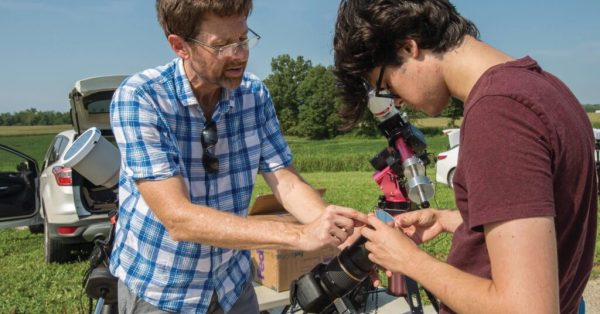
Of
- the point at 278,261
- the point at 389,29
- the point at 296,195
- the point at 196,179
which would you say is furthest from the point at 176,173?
the point at 278,261

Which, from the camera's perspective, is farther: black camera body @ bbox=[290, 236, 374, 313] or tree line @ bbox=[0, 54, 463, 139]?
tree line @ bbox=[0, 54, 463, 139]

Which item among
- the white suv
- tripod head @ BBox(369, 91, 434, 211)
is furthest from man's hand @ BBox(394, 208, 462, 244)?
the white suv

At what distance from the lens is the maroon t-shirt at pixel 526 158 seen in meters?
1.16

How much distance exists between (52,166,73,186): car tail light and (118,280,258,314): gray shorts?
5.06 metres

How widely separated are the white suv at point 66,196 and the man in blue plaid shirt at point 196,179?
4.37 meters

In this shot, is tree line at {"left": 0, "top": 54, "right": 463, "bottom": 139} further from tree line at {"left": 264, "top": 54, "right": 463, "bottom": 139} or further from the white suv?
the white suv

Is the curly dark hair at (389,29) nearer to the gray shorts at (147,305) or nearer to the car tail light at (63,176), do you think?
the gray shorts at (147,305)

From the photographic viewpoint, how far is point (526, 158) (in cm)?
116

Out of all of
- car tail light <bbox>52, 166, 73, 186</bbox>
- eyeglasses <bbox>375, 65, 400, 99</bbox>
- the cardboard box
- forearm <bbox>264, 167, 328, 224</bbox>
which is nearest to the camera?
eyeglasses <bbox>375, 65, 400, 99</bbox>

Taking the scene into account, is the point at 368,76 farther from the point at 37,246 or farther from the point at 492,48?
the point at 37,246

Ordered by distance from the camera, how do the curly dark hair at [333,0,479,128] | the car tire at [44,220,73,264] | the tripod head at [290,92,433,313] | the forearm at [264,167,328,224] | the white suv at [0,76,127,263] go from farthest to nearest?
the car tire at [44,220,73,264] < the white suv at [0,76,127,263] < the tripod head at [290,92,433,313] < the forearm at [264,167,328,224] < the curly dark hair at [333,0,479,128]

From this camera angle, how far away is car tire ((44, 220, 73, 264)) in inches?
282

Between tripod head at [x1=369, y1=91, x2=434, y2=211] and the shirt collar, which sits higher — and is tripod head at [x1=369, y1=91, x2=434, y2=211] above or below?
below

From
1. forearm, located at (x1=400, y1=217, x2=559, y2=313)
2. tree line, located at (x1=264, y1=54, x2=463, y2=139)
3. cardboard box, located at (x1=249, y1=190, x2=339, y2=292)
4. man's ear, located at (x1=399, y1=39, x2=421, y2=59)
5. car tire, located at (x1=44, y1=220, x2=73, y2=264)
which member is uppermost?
man's ear, located at (x1=399, y1=39, x2=421, y2=59)
